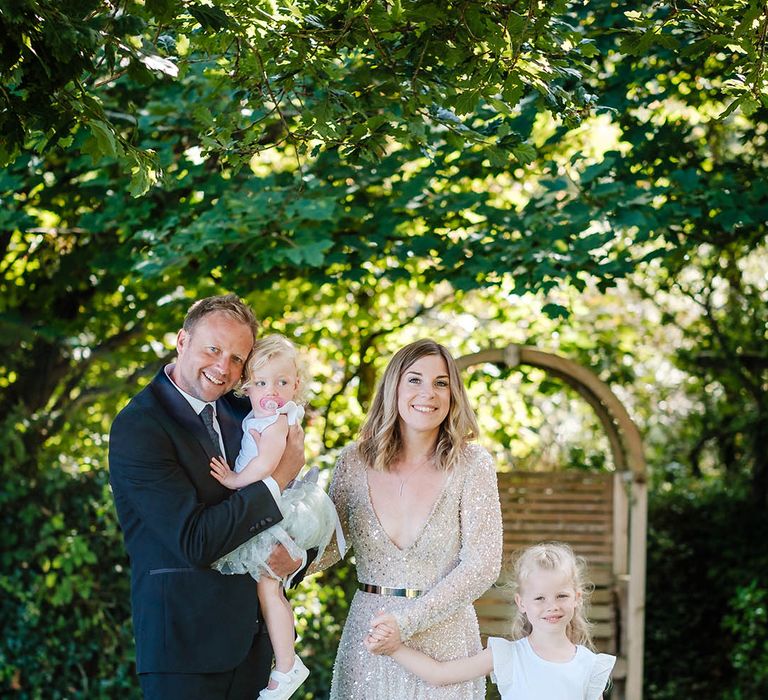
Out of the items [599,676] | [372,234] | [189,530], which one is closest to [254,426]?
[189,530]

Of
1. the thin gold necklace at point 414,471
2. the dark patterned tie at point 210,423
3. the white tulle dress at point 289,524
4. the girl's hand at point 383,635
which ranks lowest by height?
the girl's hand at point 383,635

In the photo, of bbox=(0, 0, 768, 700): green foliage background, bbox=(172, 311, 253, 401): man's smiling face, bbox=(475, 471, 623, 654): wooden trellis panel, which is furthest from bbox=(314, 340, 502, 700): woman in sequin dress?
bbox=(475, 471, 623, 654): wooden trellis panel

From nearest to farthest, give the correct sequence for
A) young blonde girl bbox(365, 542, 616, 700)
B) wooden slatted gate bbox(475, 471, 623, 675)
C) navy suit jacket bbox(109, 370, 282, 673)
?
navy suit jacket bbox(109, 370, 282, 673), young blonde girl bbox(365, 542, 616, 700), wooden slatted gate bbox(475, 471, 623, 675)

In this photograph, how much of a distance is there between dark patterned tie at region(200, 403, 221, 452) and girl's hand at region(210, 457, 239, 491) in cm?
9

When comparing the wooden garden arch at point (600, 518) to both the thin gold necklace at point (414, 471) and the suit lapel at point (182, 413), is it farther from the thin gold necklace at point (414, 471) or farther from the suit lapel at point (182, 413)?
the suit lapel at point (182, 413)

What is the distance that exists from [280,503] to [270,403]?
0.83 feet

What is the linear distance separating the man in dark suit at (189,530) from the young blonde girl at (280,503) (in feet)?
0.11

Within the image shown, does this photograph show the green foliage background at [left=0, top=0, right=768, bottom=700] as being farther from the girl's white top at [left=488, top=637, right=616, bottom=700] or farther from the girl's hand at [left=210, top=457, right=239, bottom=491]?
the girl's white top at [left=488, top=637, right=616, bottom=700]

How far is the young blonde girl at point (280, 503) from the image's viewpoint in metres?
2.51

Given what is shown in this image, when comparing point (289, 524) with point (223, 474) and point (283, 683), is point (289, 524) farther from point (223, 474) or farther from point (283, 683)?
point (283, 683)

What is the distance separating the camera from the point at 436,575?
2734 mm

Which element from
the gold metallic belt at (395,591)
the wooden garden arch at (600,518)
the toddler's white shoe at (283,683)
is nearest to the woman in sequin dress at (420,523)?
the gold metallic belt at (395,591)

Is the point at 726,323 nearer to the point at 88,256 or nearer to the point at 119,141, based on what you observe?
the point at 88,256

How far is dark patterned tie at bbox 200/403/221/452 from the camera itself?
2613mm
